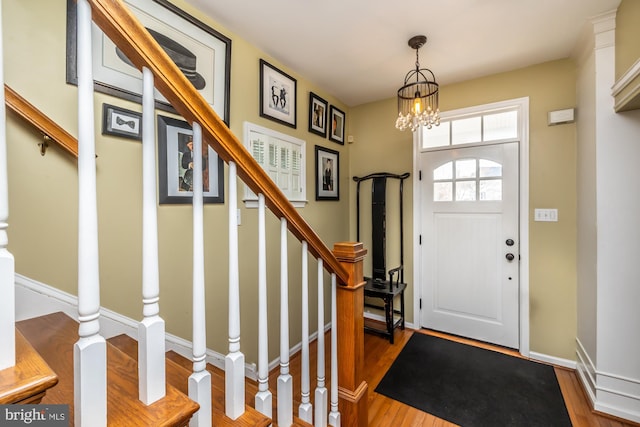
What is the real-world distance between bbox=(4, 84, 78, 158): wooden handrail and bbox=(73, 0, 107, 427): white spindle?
0.88 meters

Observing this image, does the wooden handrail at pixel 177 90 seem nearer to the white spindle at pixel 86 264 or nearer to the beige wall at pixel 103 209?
the white spindle at pixel 86 264

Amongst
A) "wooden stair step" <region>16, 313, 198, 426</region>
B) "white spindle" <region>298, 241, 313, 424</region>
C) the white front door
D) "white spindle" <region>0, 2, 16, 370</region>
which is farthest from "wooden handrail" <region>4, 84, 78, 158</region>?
the white front door

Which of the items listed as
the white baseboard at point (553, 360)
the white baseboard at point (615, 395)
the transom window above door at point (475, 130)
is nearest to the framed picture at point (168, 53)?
the transom window above door at point (475, 130)

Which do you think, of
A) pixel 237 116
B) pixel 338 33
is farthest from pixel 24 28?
pixel 338 33

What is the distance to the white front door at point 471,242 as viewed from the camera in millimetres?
2562

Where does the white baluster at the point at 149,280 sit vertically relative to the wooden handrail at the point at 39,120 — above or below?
below

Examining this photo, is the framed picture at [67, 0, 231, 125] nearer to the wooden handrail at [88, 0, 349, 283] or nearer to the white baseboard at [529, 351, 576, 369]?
the wooden handrail at [88, 0, 349, 283]

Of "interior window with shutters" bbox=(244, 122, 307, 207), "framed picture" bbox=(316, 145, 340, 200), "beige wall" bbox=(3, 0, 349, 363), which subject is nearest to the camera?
"beige wall" bbox=(3, 0, 349, 363)


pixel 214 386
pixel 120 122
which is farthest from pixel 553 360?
pixel 120 122

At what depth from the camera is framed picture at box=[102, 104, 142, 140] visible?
135 cm

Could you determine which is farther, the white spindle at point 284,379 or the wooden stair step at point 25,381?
the white spindle at point 284,379

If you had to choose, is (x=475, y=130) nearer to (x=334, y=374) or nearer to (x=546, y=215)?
(x=546, y=215)

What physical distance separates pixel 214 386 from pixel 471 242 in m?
2.57

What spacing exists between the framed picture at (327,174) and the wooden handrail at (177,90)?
1.93 m
